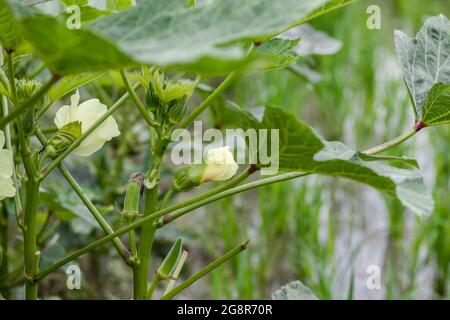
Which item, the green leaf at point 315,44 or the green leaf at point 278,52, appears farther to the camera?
the green leaf at point 315,44

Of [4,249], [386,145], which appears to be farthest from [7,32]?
[4,249]

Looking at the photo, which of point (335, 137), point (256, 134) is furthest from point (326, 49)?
point (335, 137)

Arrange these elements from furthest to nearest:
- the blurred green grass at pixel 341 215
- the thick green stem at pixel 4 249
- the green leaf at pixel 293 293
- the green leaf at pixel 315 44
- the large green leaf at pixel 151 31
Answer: the blurred green grass at pixel 341 215 < the green leaf at pixel 315 44 < the thick green stem at pixel 4 249 < the green leaf at pixel 293 293 < the large green leaf at pixel 151 31

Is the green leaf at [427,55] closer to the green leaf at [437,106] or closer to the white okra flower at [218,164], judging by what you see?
the green leaf at [437,106]

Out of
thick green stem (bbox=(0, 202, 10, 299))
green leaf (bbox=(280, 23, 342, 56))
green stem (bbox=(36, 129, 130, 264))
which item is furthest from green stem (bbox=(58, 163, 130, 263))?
green leaf (bbox=(280, 23, 342, 56))

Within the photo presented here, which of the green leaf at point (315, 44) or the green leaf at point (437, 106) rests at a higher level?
the green leaf at point (315, 44)

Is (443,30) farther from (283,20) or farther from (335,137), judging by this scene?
(335,137)

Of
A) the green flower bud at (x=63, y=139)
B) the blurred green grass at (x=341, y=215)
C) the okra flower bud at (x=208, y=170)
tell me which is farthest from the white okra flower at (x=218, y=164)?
the blurred green grass at (x=341, y=215)
